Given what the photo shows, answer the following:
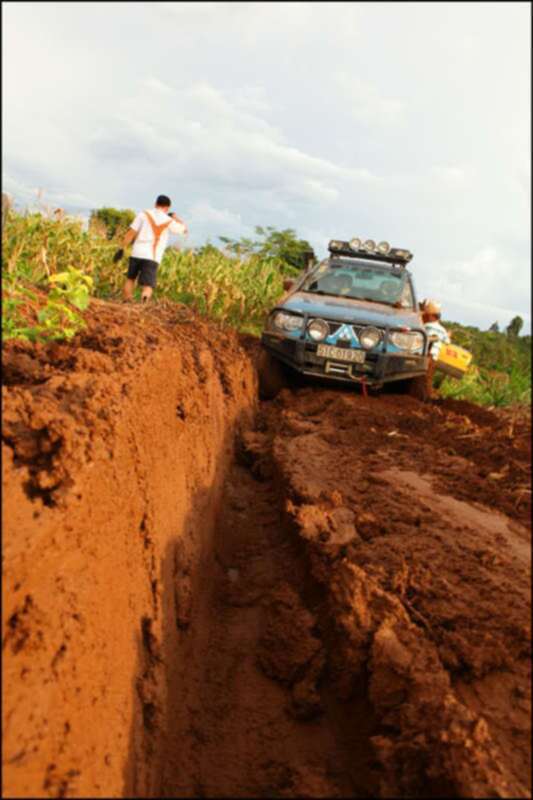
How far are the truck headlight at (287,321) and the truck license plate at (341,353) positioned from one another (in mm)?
339

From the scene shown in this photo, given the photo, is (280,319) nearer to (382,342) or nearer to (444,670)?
(382,342)

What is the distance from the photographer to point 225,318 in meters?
9.20

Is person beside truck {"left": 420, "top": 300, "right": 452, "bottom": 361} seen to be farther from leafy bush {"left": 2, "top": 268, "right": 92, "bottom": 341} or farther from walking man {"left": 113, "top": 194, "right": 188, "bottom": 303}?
leafy bush {"left": 2, "top": 268, "right": 92, "bottom": 341}

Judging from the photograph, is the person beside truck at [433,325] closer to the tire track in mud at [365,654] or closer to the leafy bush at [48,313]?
the tire track in mud at [365,654]

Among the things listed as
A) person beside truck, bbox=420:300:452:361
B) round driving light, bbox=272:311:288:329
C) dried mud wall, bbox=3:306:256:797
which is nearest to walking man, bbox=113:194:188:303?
round driving light, bbox=272:311:288:329

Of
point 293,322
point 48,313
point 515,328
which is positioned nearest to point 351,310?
point 293,322

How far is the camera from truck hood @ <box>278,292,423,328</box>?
7.54 metres

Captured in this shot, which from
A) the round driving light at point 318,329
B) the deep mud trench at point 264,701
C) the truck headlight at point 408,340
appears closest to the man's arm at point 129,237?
the round driving light at point 318,329

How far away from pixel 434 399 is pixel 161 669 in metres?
6.71

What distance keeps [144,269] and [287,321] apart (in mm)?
1766

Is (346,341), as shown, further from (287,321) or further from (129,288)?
(129,288)

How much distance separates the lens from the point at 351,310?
7812 millimetres

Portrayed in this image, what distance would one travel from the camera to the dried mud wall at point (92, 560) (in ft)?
6.86

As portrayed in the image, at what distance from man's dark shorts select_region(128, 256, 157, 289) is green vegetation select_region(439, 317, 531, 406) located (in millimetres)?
4771
